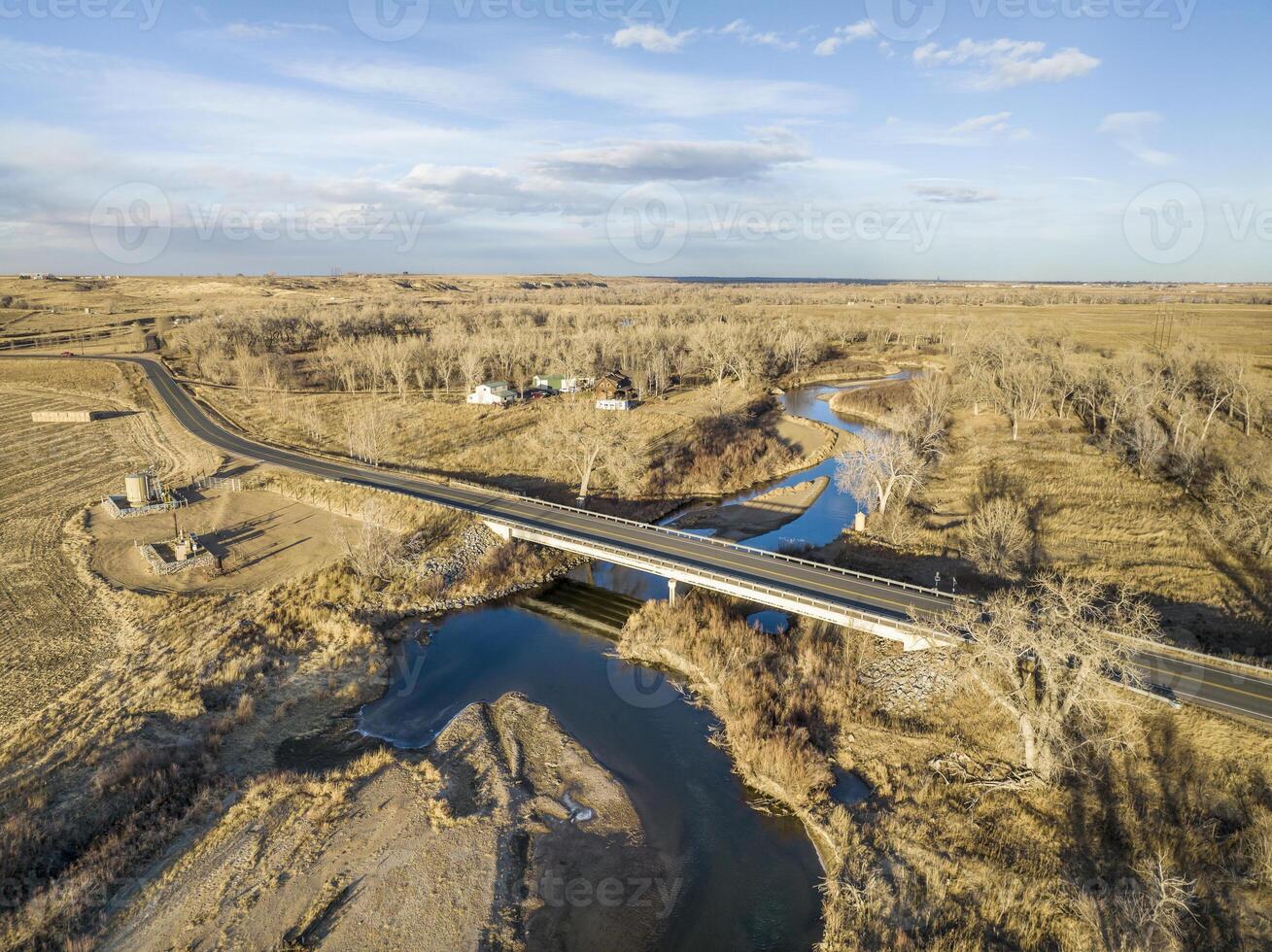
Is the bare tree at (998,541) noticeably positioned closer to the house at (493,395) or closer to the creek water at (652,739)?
the creek water at (652,739)

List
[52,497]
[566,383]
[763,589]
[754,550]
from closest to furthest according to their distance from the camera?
[763,589]
[754,550]
[52,497]
[566,383]

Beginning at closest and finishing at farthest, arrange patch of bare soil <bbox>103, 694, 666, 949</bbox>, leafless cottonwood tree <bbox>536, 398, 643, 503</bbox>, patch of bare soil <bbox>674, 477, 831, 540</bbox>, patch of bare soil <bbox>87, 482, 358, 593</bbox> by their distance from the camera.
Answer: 1. patch of bare soil <bbox>103, 694, 666, 949</bbox>
2. patch of bare soil <bbox>87, 482, 358, 593</bbox>
3. patch of bare soil <bbox>674, 477, 831, 540</bbox>
4. leafless cottonwood tree <bbox>536, 398, 643, 503</bbox>

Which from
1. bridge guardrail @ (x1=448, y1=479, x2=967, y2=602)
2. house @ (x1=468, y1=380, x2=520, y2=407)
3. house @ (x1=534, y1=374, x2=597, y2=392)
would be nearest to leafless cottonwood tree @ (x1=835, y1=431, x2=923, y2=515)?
bridge guardrail @ (x1=448, y1=479, x2=967, y2=602)

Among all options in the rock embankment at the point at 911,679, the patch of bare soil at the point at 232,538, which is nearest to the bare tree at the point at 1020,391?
the rock embankment at the point at 911,679

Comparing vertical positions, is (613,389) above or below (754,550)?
above

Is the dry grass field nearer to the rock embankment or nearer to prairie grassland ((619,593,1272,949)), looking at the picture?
prairie grassland ((619,593,1272,949))

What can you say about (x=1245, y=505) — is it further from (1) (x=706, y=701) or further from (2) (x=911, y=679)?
(1) (x=706, y=701)

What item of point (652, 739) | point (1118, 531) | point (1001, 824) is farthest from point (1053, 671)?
point (1118, 531)
